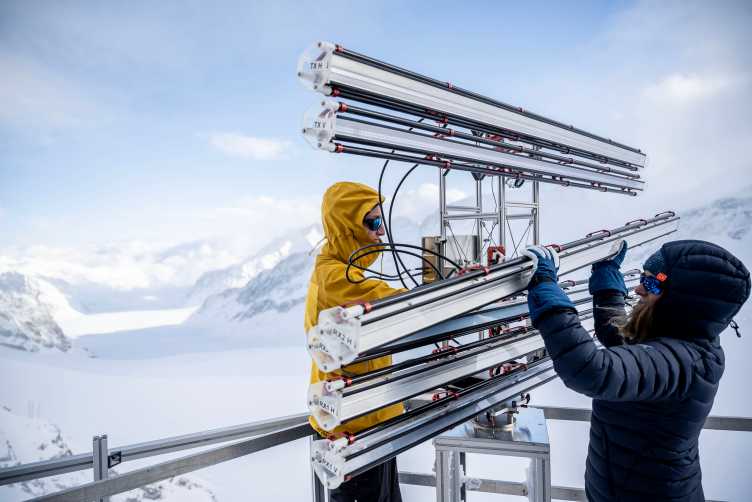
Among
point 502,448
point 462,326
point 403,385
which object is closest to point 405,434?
point 403,385

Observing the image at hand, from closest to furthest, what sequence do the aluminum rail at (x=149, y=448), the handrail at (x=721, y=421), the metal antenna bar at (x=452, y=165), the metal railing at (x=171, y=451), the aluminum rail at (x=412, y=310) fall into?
the aluminum rail at (x=412, y=310)
the metal antenna bar at (x=452, y=165)
the metal railing at (x=171, y=451)
the aluminum rail at (x=149, y=448)
the handrail at (x=721, y=421)


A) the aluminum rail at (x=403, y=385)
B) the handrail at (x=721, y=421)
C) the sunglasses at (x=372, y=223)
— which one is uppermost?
the sunglasses at (x=372, y=223)

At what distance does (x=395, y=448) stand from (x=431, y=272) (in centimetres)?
58

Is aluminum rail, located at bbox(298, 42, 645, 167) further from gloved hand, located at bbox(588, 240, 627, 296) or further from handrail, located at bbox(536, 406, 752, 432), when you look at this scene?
handrail, located at bbox(536, 406, 752, 432)

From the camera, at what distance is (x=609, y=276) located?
126 centimetres

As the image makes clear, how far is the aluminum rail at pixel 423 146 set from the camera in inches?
33.2

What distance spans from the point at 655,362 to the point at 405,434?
1.74ft

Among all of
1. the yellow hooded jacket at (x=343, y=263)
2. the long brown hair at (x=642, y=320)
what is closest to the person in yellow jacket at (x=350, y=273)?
the yellow hooded jacket at (x=343, y=263)

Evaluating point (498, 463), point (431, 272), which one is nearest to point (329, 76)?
point (431, 272)

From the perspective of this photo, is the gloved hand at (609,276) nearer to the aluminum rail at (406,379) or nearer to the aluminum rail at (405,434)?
the aluminum rail at (406,379)

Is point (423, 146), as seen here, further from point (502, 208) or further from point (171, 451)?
point (171, 451)

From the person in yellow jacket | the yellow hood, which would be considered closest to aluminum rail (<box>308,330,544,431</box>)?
the person in yellow jacket

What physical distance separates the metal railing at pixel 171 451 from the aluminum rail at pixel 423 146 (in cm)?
94

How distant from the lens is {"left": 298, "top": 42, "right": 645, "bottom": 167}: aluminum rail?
2.60 ft
